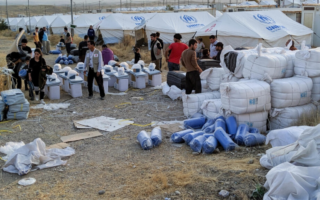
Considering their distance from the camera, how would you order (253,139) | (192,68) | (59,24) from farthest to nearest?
(59,24), (192,68), (253,139)

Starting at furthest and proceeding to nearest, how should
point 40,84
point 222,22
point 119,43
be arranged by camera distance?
point 119,43, point 222,22, point 40,84

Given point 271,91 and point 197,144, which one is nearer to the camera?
point 197,144

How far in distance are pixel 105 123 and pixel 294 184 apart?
15.5 feet

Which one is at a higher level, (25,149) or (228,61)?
(228,61)

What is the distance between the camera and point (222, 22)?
1602 centimetres

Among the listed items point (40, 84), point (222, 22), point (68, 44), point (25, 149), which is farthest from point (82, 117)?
point (68, 44)

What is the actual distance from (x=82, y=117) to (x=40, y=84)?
1.87 meters

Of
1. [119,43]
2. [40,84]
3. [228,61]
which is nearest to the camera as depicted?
[228,61]

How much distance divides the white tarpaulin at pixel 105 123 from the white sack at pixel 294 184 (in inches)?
159

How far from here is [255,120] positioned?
20.6ft

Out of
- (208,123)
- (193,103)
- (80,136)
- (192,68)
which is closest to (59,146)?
(80,136)

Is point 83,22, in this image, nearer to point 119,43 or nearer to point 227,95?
point 119,43

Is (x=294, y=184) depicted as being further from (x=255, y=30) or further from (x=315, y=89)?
(x=255, y=30)

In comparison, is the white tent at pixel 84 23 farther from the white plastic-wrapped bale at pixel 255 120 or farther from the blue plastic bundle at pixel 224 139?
the blue plastic bundle at pixel 224 139
